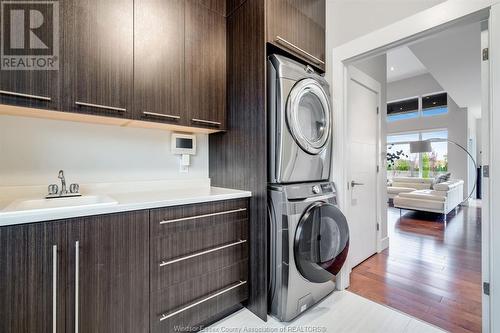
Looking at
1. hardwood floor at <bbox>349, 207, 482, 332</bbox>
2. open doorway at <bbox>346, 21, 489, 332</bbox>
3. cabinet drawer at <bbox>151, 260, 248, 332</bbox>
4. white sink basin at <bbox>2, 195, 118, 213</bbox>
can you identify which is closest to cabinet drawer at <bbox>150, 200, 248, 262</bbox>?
cabinet drawer at <bbox>151, 260, 248, 332</bbox>

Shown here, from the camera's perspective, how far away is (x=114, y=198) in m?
1.48

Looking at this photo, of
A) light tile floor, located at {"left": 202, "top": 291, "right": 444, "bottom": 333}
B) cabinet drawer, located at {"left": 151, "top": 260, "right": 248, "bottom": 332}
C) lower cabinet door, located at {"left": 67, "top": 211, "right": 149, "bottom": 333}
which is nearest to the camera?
lower cabinet door, located at {"left": 67, "top": 211, "right": 149, "bottom": 333}

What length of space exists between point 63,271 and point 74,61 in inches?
41.9

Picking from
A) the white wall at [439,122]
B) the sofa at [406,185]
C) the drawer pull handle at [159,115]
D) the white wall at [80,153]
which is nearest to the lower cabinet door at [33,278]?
the white wall at [80,153]

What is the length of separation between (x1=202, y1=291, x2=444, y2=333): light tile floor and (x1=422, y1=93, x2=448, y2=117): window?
25.7 feet

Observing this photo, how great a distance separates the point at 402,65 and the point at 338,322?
7.13m

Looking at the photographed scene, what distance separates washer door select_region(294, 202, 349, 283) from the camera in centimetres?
162

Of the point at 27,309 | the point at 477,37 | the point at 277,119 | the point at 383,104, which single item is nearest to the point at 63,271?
the point at 27,309

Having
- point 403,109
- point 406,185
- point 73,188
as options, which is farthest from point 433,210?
point 73,188

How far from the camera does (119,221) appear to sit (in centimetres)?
118

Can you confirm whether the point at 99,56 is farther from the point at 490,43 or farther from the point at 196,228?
the point at 490,43

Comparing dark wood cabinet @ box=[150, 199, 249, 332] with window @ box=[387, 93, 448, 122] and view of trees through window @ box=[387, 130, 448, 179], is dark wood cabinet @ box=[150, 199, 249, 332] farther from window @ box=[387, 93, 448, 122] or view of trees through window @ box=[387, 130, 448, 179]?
window @ box=[387, 93, 448, 122]

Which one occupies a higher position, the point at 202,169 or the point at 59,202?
the point at 202,169

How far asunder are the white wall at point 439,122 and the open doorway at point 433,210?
25 millimetres
